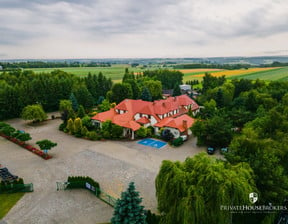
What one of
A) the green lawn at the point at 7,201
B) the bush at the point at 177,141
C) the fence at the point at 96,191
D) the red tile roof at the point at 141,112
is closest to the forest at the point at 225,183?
the fence at the point at 96,191

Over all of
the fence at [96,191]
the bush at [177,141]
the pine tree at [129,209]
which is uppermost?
the pine tree at [129,209]

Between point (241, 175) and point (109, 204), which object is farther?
point (109, 204)

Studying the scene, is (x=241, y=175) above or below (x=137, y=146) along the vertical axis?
above

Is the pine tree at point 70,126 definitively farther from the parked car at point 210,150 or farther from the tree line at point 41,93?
the parked car at point 210,150

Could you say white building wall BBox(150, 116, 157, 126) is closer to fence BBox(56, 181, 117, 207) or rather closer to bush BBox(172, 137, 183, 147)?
bush BBox(172, 137, 183, 147)

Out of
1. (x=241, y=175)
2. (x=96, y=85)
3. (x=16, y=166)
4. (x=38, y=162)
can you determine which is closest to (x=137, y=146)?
(x=38, y=162)

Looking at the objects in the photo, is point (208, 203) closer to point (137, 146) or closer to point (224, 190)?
point (224, 190)
